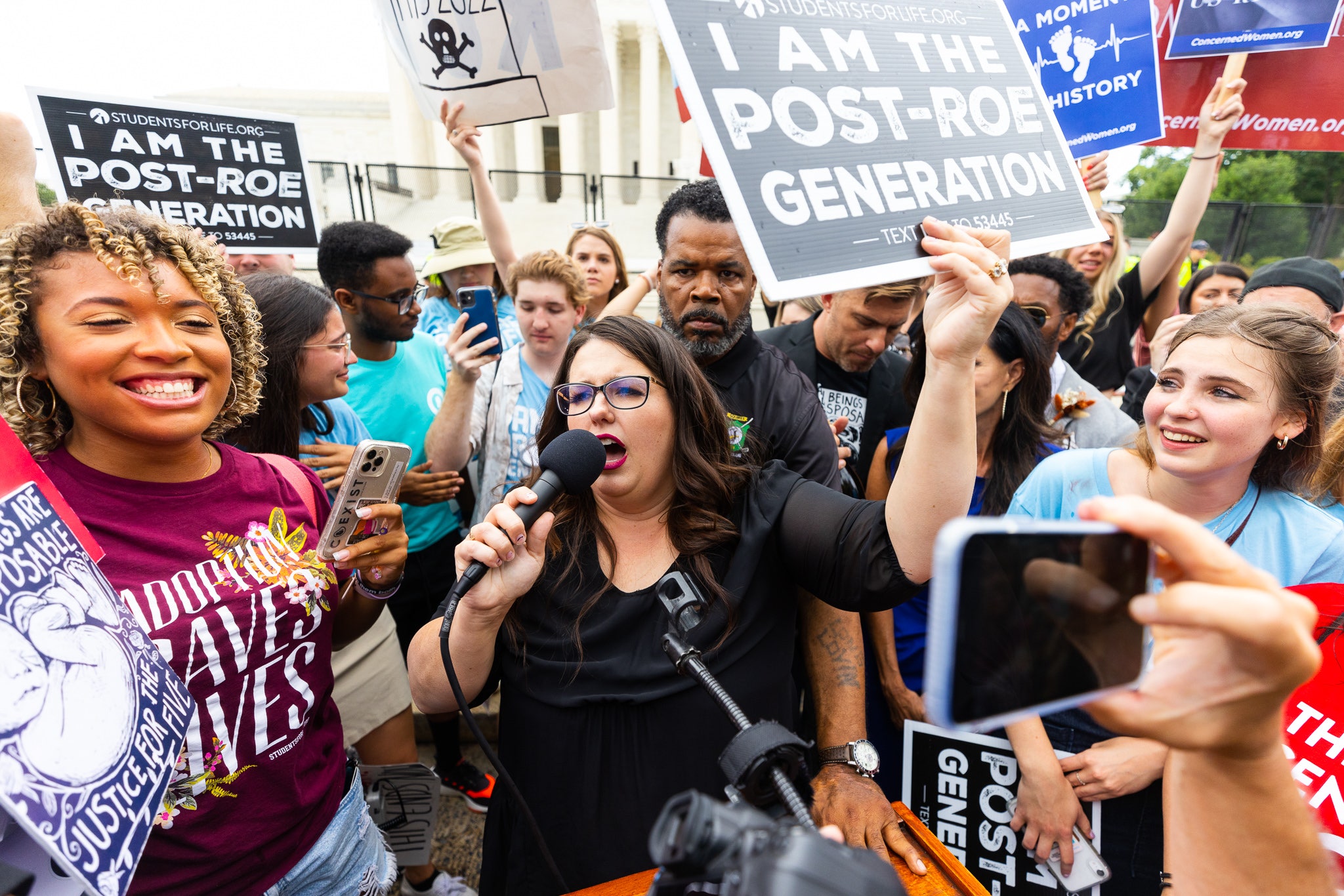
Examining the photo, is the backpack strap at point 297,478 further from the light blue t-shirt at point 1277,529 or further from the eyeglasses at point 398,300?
the light blue t-shirt at point 1277,529

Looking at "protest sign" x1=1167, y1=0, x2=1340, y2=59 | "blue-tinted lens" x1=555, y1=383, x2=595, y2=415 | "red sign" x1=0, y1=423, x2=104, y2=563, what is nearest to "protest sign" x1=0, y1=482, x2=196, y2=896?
"red sign" x1=0, y1=423, x2=104, y2=563

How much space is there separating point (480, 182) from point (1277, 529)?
3725mm

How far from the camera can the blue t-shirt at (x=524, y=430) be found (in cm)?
328

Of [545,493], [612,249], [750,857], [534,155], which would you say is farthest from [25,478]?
[534,155]

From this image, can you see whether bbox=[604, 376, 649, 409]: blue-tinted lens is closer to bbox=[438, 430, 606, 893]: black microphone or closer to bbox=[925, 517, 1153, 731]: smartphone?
bbox=[438, 430, 606, 893]: black microphone

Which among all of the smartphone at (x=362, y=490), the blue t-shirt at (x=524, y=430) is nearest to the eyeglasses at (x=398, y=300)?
the blue t-shirt at (x=524, y=430)

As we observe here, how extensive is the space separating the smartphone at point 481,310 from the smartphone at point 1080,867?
2.84m

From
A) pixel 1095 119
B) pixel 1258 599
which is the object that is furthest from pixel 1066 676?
pixel 1095 119

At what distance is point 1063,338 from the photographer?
375cm

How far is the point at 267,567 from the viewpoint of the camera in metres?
1.78

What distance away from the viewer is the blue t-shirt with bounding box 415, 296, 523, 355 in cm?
509

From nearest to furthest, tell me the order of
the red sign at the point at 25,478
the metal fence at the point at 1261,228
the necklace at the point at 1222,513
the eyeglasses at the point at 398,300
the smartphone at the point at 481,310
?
1. the red sign at the point at 25,478
2. the necklace at the point at 1222,513
3. the smartphone at the point at 481,310
4. the eyeglasses at the point at 398,300
5. the metal fence at the point at 1261,228

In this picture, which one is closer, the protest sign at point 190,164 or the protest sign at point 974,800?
the protest sign at point 974,800

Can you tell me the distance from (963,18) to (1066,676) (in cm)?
175
